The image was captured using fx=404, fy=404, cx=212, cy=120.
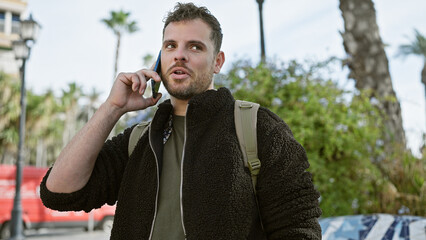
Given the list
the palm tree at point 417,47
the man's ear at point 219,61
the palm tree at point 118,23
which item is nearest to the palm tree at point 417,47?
the palm tree at point 417,47

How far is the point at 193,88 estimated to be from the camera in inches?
72.7

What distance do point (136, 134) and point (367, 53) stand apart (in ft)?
20.4

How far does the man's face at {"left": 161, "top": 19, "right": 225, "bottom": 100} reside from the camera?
184cm

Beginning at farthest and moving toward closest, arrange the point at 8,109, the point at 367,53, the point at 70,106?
the point at 70,106 < the point at 8,109 < the point at 367,53

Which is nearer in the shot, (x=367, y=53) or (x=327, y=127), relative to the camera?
(x=327, y=127)

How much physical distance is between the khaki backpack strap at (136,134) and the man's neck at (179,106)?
176 millimetres

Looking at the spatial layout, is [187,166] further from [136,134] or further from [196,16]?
[196,16]

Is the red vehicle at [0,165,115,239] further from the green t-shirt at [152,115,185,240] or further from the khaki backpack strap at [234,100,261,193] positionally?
the khaki backpack strap at [234,100,261,193]

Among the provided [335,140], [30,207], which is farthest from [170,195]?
[30,207]

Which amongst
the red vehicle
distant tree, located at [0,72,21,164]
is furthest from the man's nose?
distant tree, located at [0,72,21,164]

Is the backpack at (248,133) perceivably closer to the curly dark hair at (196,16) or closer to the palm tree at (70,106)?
the curly dark hair at (196,16)

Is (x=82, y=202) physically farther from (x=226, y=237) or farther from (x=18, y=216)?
(x=18, y=216)

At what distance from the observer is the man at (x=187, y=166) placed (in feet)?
5.10

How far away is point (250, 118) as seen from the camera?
1.72 m
